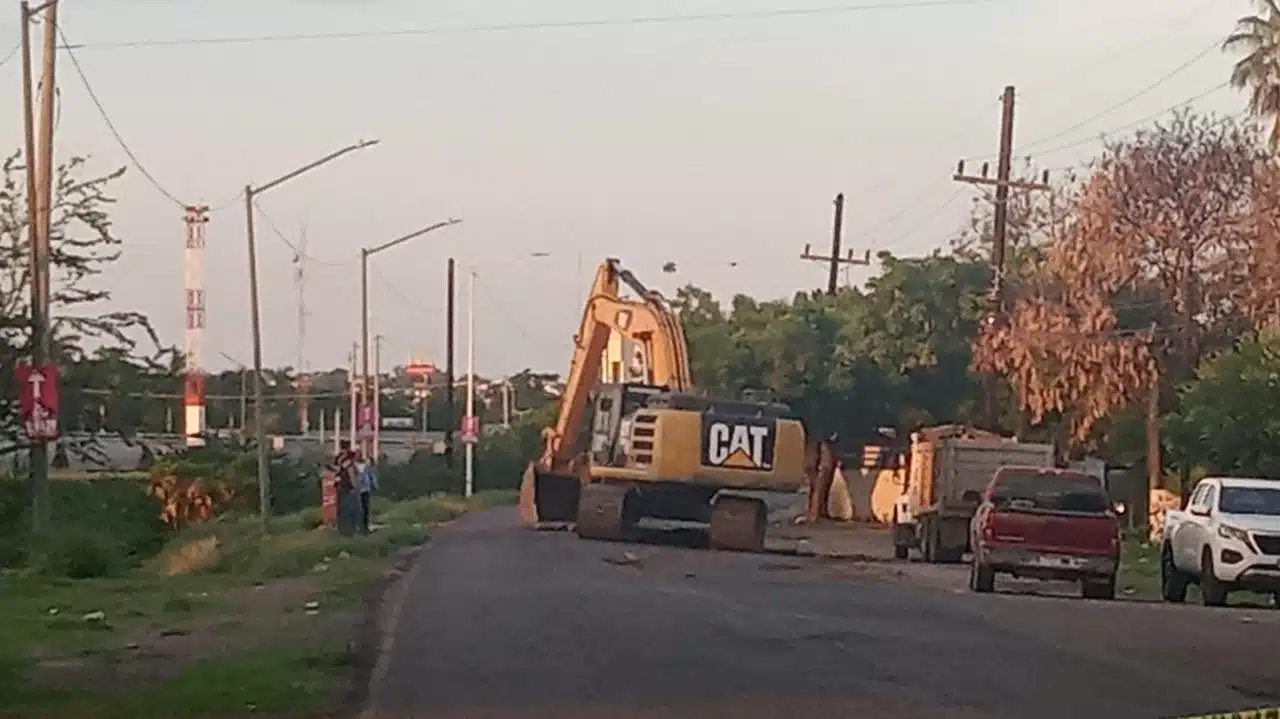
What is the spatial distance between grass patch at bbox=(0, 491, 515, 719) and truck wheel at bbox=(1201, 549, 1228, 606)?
11733 millimetres

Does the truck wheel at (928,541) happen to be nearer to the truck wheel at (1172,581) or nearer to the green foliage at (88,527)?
the truck wheel at (1172,581)

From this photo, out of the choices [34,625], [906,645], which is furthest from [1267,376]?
[34,625]

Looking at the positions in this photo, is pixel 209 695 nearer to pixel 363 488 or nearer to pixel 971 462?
pixel 971 462

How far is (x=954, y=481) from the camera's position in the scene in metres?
44.7

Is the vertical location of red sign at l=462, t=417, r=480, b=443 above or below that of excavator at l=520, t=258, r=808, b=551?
below

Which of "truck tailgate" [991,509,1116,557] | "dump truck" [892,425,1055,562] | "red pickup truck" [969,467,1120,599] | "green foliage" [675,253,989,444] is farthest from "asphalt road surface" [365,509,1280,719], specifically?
"green foliage" [675,253,989,444]

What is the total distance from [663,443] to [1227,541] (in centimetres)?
1519

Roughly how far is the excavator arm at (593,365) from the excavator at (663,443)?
38 millimetres

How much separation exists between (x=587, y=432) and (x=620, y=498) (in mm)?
4601

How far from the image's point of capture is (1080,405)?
5378cm

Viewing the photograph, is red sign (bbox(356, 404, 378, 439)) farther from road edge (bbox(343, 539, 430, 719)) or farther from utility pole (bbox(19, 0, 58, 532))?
utility pole (bbox(19, 0, 58, 532))

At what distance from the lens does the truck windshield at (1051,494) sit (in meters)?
32.6

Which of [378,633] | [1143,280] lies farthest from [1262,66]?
[378,633]

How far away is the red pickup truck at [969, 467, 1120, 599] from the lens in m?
32.2
